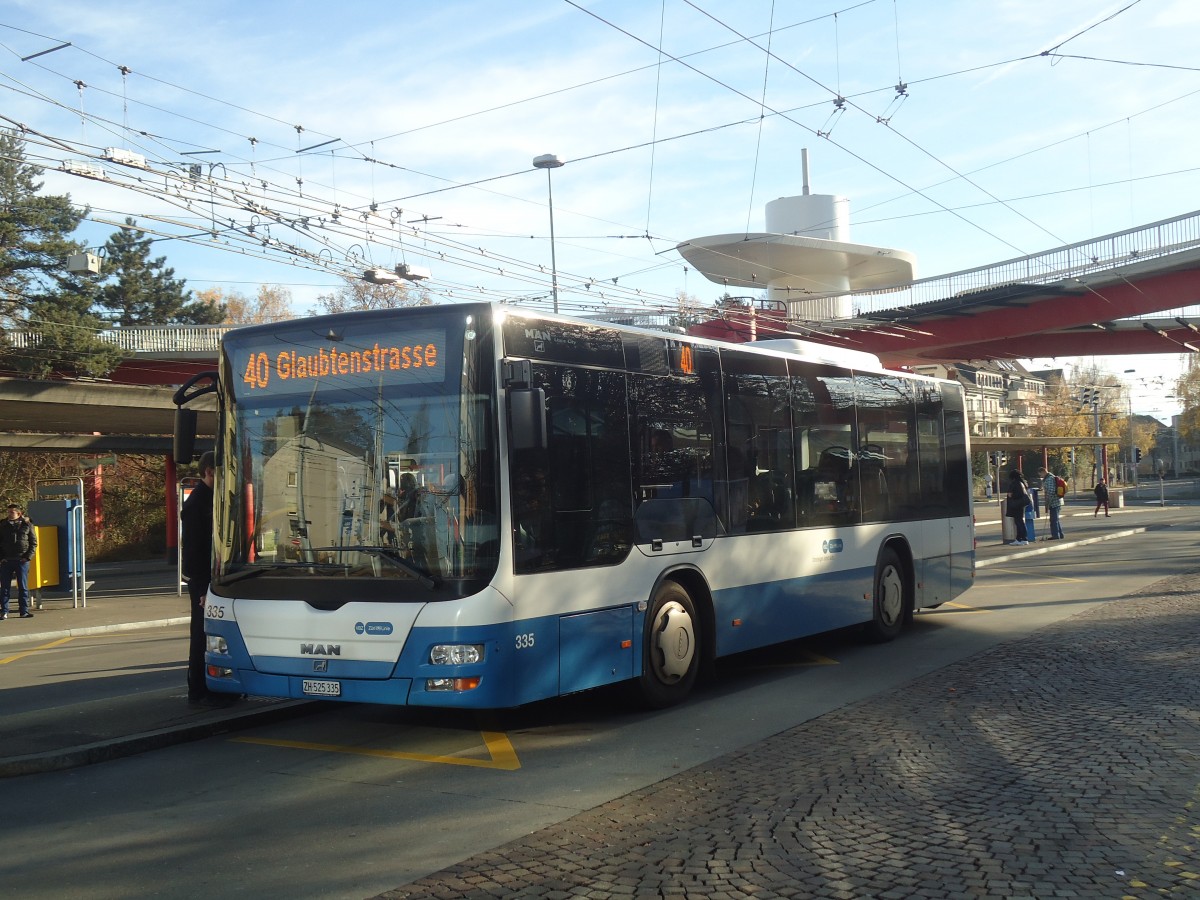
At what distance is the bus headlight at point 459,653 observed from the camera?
7.17 m

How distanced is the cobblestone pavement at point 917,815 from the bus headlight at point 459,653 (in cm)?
145

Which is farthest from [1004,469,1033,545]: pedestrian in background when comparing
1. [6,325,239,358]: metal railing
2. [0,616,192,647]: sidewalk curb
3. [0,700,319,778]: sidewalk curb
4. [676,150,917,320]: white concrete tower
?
[6,325,239,358]: metal railing

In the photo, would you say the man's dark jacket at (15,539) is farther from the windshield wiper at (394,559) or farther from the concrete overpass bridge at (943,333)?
the windshield wiper at (394,559)

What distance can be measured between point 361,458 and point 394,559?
0.73m

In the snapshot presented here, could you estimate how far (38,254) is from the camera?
41438 mm

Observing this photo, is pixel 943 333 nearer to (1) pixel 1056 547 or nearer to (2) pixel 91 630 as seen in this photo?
(1) pixel 1056 547

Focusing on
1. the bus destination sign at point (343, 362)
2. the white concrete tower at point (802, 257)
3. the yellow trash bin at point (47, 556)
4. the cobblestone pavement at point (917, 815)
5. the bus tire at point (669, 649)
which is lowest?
the cobblestone pavement at point (917, 815)

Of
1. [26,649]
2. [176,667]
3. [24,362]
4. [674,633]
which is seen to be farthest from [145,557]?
[674,633]

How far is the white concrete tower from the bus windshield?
119 ft

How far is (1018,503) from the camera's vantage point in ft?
96.1

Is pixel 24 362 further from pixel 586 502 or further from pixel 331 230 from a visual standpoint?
pixel 586 502

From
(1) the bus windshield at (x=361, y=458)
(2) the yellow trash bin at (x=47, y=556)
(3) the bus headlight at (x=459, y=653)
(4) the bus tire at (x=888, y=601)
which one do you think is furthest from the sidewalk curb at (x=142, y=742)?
(2) the yellow trash bin at (x=47, y=556)

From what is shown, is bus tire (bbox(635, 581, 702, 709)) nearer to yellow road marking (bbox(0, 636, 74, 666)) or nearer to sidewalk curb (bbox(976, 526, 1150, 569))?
yellow road marking (bbox(0, 636, 74, 666))

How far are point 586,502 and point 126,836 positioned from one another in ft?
11.9
